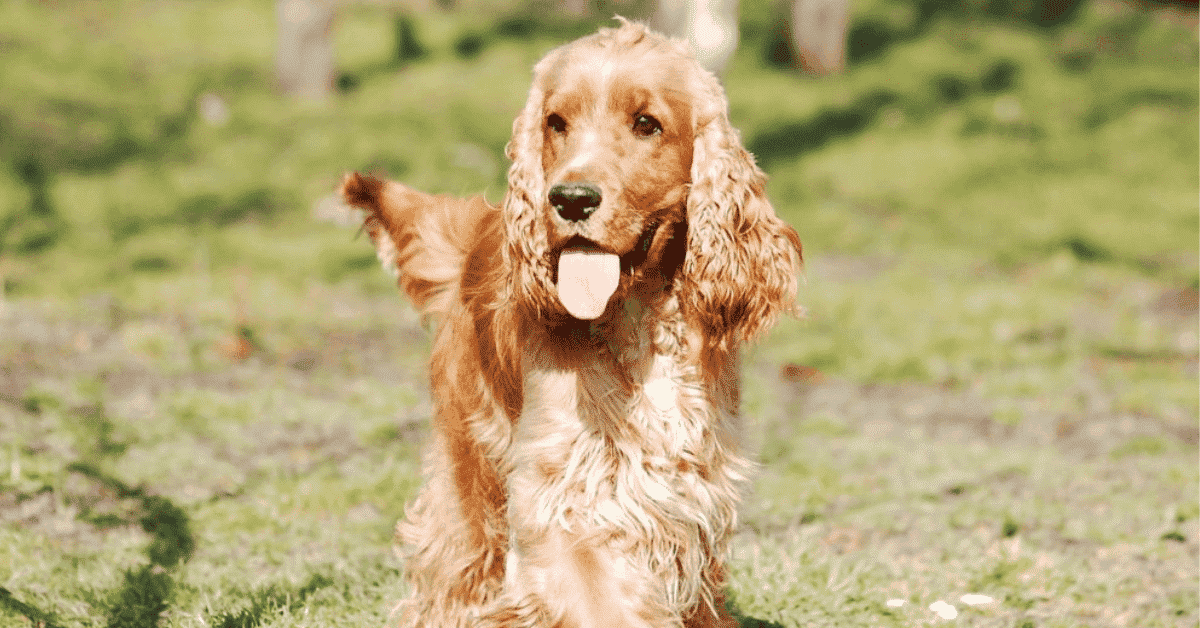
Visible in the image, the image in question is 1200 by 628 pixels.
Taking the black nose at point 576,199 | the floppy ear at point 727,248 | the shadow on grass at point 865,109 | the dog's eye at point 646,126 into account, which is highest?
the dog's eye at point 646,126

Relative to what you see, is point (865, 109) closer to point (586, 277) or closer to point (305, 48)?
point (305, 48)

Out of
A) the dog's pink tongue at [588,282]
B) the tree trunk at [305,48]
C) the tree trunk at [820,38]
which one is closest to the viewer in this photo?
the dog's pink tongue at [588,282]

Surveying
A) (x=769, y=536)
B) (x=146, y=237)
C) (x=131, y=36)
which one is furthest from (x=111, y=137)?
(x=769, y=536)

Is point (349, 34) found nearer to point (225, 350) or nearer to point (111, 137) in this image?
point (111, 137)

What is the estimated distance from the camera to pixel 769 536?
16.0 ft

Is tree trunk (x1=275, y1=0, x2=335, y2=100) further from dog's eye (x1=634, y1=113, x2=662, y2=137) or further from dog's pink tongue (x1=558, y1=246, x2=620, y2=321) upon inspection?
dog's pink tongue (x1=558, y1=246, x2=620, y2=321)

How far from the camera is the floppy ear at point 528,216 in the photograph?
334 centimetres

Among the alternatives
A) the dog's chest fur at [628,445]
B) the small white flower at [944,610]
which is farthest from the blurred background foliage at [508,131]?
the dog's chest fur at [628,445]

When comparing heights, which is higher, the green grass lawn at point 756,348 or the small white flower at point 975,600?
the small white flower at point 975,600

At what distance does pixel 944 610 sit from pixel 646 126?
1893 millimetres

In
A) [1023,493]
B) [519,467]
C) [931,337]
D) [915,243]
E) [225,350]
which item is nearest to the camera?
[519,467]

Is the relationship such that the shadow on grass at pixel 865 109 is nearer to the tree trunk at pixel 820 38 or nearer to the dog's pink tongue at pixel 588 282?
the tree trunk at pixel 820 38

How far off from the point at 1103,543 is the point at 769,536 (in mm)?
1323

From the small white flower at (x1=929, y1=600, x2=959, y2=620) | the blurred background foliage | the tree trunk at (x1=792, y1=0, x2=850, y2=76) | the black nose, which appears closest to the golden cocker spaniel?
the black nose
